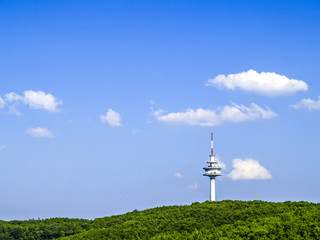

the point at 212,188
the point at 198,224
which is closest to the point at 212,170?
the point at 212,188

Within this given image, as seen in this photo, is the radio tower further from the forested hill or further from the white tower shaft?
the forested hill

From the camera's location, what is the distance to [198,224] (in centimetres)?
2844

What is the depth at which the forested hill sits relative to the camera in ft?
79.7

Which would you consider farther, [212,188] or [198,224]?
[212,188]

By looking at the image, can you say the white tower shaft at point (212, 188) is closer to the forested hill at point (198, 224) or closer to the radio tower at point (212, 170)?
the radio tower at point (212, 170)

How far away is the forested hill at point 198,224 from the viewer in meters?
24.3

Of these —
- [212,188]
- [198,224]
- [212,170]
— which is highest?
[212,170]

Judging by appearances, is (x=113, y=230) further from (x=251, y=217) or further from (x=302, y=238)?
(x=302, y=238)

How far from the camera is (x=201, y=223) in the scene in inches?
1126

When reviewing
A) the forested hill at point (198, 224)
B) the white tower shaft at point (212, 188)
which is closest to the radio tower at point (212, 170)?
the white tower shaft at point (212, 188)

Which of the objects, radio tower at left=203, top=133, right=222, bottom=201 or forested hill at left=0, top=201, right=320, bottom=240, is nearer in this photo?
forested hill at left=0, top=201, right=320, bottom=240

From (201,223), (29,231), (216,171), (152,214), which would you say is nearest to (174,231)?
(201,223)

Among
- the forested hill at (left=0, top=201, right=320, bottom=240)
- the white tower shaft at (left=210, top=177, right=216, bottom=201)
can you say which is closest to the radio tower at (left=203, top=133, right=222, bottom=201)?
the white tower shaft at (left=210, top=177, right=216, bottom=201)

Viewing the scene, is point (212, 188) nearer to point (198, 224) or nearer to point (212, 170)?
point (212, 170)
